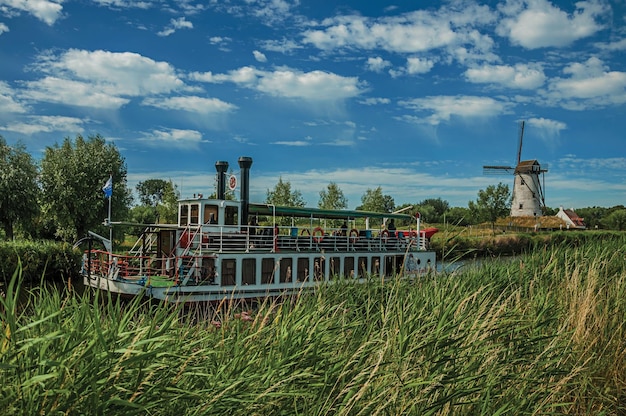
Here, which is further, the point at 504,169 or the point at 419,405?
the point at 504,169

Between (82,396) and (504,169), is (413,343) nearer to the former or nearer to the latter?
(82,396)

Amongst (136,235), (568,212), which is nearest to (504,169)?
(568,212)

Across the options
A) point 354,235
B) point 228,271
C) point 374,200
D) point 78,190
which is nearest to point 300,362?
point 228,271

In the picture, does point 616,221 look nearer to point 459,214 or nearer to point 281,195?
point 459,214

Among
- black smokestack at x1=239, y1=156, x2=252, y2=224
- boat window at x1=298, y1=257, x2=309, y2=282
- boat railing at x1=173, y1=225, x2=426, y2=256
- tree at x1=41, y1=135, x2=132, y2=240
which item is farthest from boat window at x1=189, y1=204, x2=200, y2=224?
tree at x1=41, y1=135, x2=132, y2=240

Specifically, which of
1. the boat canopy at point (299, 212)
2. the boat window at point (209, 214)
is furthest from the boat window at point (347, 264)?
the boat window at point (209, 214)

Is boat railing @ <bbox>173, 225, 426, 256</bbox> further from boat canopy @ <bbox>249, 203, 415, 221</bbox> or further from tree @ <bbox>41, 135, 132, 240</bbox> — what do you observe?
tree @ <bbox>41, 135, 132, 240</bbox>

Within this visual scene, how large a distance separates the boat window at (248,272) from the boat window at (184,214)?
3203mm

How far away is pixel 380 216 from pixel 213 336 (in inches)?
771

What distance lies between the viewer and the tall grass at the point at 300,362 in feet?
→ 9.98

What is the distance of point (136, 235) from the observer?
52.2 metres

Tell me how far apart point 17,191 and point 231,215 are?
23037 mm

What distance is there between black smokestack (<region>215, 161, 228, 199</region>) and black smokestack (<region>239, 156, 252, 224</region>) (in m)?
1.49

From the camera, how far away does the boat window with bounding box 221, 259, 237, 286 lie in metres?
18.4
